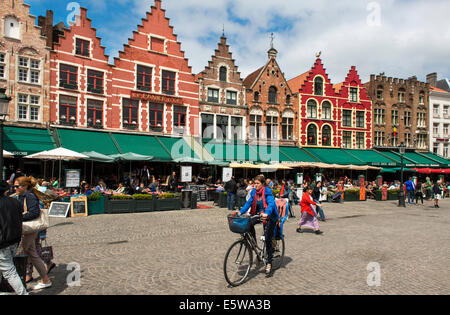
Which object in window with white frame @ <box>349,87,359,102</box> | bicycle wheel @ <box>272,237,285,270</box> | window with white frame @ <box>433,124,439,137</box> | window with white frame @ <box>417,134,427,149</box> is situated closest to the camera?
bicycle wheel @ <box>272,237,285,270</box>

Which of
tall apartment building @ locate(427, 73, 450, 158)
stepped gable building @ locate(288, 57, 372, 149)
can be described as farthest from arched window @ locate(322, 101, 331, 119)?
tall apartment building @ locate(427, 73, 450, 158)

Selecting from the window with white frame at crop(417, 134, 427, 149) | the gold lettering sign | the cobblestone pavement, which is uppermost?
the gold lettering sign

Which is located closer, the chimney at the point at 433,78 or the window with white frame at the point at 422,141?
the window with white frame at the point at 422,141

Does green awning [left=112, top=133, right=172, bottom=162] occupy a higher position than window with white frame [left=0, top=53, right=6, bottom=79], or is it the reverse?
→ window with white frame [left=0, top=53, right=6, bottom=79]

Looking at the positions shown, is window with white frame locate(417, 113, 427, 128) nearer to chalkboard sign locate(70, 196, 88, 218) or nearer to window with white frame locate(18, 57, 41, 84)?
chalkboard sign locate(70, 196, 88, 218)

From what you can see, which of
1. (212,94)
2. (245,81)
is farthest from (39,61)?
(245,81)

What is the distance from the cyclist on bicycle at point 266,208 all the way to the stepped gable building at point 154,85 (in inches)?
760

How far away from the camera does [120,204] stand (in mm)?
13961

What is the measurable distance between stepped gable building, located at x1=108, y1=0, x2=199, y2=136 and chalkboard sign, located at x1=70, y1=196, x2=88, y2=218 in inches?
430

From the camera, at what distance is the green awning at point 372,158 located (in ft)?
100

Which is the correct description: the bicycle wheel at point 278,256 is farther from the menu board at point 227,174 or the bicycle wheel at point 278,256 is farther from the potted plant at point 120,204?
the menu board at point 227,174

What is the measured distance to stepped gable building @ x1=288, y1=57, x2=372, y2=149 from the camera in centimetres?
3161

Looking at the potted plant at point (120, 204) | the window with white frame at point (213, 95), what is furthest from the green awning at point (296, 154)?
the potted plant at point (120, 204)
